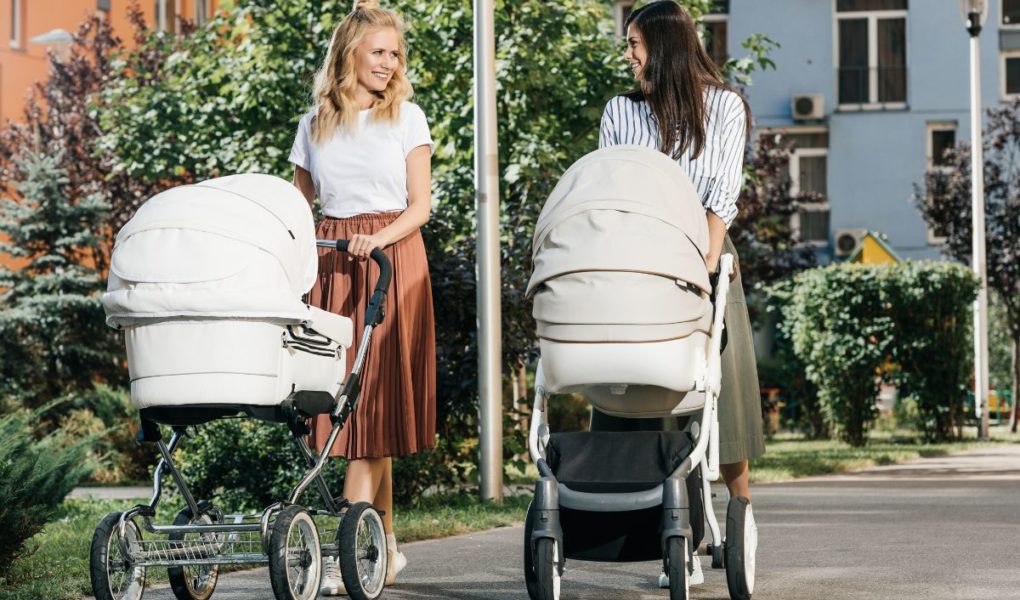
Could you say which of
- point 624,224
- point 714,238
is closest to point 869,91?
point 714,238

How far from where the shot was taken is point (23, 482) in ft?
21.6

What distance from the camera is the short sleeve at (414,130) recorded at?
595cm

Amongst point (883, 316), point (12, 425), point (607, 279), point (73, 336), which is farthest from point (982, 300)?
point (607, 279)

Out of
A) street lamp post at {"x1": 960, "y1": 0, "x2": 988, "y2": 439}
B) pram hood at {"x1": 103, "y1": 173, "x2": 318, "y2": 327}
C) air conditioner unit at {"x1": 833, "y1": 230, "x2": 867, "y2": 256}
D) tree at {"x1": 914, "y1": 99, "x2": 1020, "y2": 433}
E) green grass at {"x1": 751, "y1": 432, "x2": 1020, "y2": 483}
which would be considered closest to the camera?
pram hood at {"x1": 103, "y1": 173, "x2": 318, "y2": 327}

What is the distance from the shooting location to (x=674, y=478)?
4.70 meters

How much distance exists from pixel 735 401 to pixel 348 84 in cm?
185

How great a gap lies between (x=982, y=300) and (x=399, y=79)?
1595 cm

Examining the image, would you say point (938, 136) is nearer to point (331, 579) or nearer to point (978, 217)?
point (978, 217)

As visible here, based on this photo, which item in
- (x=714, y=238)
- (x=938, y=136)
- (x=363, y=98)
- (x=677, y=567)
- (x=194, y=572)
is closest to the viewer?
(x=677, y=567)

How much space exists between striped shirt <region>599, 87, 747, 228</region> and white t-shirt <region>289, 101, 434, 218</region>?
31.1 inches

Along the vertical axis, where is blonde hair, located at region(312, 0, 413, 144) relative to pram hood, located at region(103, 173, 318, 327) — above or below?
above

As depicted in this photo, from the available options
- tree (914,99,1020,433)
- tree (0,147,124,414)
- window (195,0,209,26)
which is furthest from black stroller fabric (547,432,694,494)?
window (195,0,209,26)

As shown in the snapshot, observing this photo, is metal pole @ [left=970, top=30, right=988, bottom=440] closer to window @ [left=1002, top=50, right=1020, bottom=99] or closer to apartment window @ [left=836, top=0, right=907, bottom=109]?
apartment window @ [left=836, top=0, right=907, bottom=109]

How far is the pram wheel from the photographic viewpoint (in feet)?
15.4
